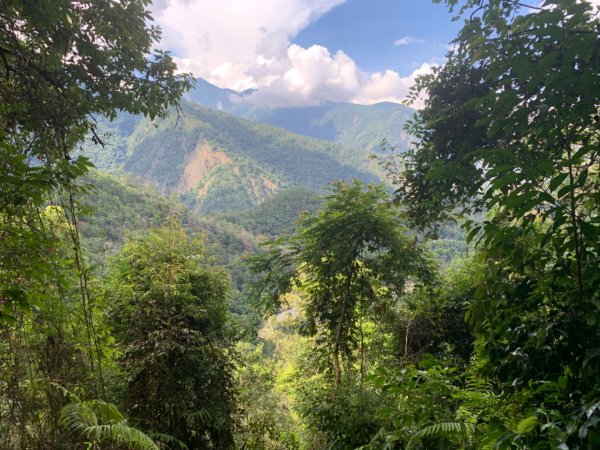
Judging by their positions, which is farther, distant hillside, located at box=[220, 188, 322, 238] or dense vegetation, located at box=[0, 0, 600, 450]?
distant hillside, located at box=[220, 188, 322, 238]

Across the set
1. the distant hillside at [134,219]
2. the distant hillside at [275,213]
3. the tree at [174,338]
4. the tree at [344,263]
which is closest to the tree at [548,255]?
the tree at [344,263]

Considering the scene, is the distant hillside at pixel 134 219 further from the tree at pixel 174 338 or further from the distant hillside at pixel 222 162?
the distant hillside at pixel 222 162

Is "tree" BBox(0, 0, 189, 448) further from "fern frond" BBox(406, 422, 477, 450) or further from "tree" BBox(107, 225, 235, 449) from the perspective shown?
"fern frond" BBox(406, 422, 477, 450)

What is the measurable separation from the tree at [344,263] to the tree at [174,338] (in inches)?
41.5

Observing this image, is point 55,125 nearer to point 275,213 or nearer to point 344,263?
point 344,263

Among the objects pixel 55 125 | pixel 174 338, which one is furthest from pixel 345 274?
pixel 55 125

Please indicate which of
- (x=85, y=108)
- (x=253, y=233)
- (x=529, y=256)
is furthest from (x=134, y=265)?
(x=253, y=233)

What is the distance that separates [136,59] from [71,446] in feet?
11.7

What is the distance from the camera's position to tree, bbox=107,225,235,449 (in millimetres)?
5262

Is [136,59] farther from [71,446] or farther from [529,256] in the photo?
[529,256]

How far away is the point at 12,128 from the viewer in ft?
9.75

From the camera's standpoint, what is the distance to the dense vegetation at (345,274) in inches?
65.3

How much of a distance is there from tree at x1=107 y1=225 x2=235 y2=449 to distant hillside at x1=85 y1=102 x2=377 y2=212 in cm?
14450

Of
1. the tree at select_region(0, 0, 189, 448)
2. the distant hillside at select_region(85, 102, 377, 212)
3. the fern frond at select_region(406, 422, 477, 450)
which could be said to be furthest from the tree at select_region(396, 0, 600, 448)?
the distant hillside at select_region(85, 102, 377, 212)
